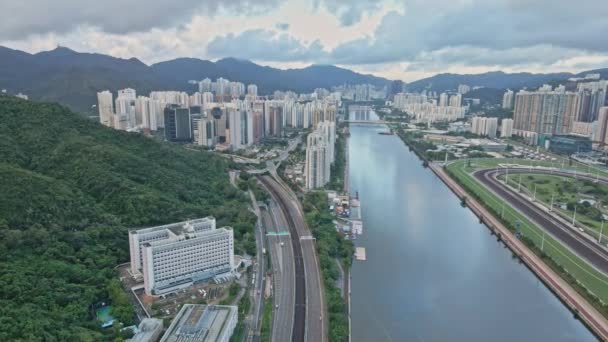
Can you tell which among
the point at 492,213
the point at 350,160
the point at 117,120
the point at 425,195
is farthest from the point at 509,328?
the point at 117,120

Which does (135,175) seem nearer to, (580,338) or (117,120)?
(580,338)

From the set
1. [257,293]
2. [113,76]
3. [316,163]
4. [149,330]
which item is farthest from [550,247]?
[113,76]

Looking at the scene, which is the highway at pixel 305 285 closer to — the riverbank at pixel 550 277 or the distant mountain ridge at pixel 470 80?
the riverbank at pixel 550 277

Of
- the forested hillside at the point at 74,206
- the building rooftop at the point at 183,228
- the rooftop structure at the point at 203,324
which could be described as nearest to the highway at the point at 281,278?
the forested hillside at the point at 74,206

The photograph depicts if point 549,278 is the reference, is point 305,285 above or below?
above

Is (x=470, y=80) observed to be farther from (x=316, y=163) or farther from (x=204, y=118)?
(x=316, y=163)

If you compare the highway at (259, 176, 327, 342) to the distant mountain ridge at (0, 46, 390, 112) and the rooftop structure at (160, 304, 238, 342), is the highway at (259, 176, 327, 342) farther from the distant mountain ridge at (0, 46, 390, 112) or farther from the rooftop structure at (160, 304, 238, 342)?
the distant mountain ridge at (0, 46, 390, 112)

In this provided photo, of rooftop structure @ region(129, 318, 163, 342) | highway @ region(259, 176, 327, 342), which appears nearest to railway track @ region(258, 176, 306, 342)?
highway @ region(259, 176, 327, 342)
